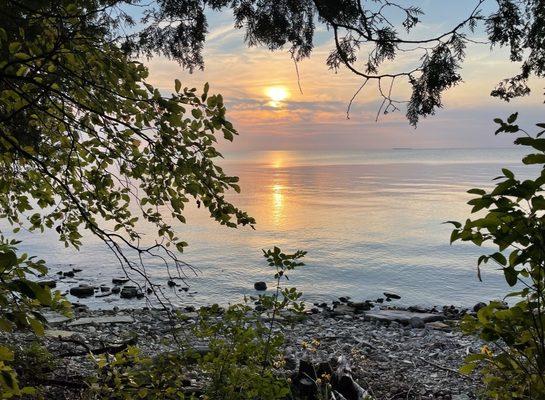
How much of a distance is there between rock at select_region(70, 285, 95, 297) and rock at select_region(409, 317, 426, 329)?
1180 cm

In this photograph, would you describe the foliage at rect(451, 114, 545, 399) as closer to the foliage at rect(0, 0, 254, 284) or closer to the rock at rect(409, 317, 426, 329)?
the foliage at rect(0, 0, 254, 284)

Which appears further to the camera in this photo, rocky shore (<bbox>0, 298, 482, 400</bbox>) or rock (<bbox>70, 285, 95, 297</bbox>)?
rock (<bbox>70, 285, 95, 297</bbox>)

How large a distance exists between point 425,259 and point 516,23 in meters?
21.2

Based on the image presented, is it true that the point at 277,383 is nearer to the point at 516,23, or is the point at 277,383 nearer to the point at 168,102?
the point at 168,102

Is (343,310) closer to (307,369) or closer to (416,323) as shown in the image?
(416,323)

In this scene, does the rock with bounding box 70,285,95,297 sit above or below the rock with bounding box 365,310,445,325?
below

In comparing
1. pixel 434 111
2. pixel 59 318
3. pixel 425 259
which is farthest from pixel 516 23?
pixel 425 259

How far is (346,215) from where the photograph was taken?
1560 inches

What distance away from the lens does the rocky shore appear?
7027mm

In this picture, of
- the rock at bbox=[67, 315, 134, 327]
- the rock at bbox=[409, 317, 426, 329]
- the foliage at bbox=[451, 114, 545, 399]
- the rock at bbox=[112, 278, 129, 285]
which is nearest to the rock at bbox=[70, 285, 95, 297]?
the rock at bbox=[112, 278, 129, 285]

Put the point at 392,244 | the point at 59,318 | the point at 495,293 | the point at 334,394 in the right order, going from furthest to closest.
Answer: the point at 392,244 → the point at 495,293 → the point at 59,318 → the point at 334,394

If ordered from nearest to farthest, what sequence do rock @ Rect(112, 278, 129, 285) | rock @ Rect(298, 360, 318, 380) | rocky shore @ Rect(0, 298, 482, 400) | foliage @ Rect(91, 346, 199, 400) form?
foliage @ Rect(91, 346, 199, 400), rock @ Rect(298, 360, 318, 380), rocky shore @ Rect(0, 298, 482, 400), rock @ Rect(112, 278, 129, 285)

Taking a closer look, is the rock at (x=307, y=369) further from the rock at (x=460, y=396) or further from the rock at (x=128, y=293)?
the rock at (x=128, y=293)

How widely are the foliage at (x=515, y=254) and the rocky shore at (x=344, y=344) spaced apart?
2.18 m
